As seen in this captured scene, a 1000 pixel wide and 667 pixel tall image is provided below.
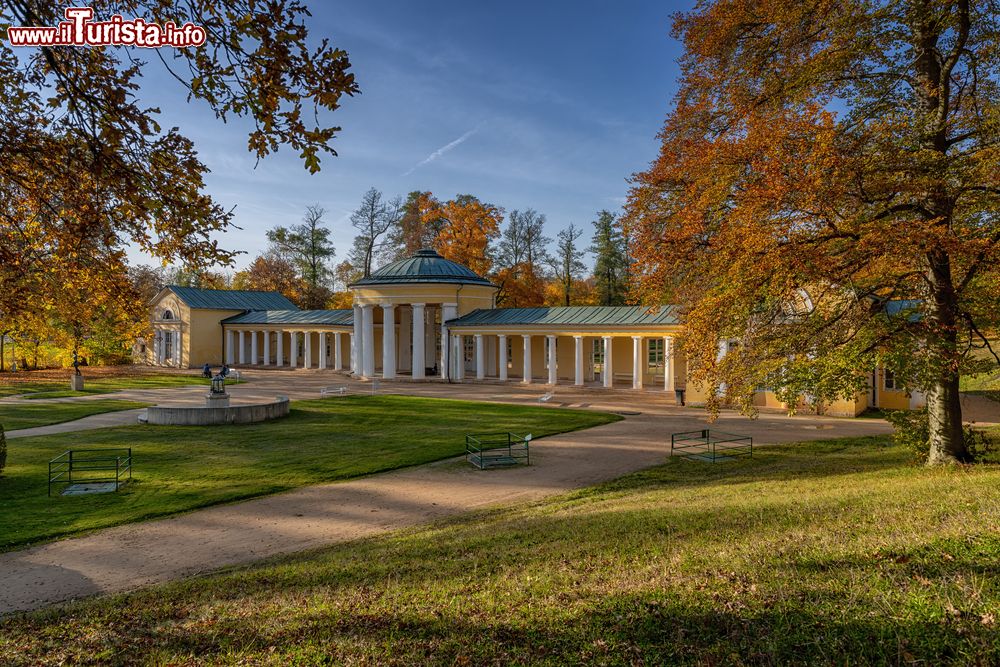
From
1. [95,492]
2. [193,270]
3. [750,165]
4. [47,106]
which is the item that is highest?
[750,165]

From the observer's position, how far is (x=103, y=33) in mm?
5457

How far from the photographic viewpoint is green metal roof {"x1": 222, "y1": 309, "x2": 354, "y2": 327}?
4881cm

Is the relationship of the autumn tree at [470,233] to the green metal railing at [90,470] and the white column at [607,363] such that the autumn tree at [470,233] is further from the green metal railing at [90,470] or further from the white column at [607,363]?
the green metal railing at [90,470]

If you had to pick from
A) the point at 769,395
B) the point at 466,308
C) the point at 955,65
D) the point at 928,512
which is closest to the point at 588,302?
the point at 466,308

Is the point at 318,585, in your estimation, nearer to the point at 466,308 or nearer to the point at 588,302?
the point at 466,308

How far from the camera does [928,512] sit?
6668mm

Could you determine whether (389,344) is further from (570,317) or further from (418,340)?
(570,317)

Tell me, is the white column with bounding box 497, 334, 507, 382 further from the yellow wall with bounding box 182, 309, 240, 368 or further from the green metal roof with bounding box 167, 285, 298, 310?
A: the yellow wall with bounding box 182, 309, 240, 368

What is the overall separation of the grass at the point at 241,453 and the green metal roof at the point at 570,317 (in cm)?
897

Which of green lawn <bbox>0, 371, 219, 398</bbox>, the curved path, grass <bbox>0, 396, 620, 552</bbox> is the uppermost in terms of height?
green lawn <bbox>0, 371, 219, 398</bbox>

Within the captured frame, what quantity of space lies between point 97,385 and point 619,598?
140 ft

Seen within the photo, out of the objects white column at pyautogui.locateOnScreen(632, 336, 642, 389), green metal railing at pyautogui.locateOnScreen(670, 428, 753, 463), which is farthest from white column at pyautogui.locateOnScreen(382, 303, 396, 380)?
green metal railing at pyautogui.locateOnScreen(670, 428, 753, 463)

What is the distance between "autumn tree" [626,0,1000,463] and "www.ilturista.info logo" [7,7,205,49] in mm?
9032

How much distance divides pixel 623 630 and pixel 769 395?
82.7ft
